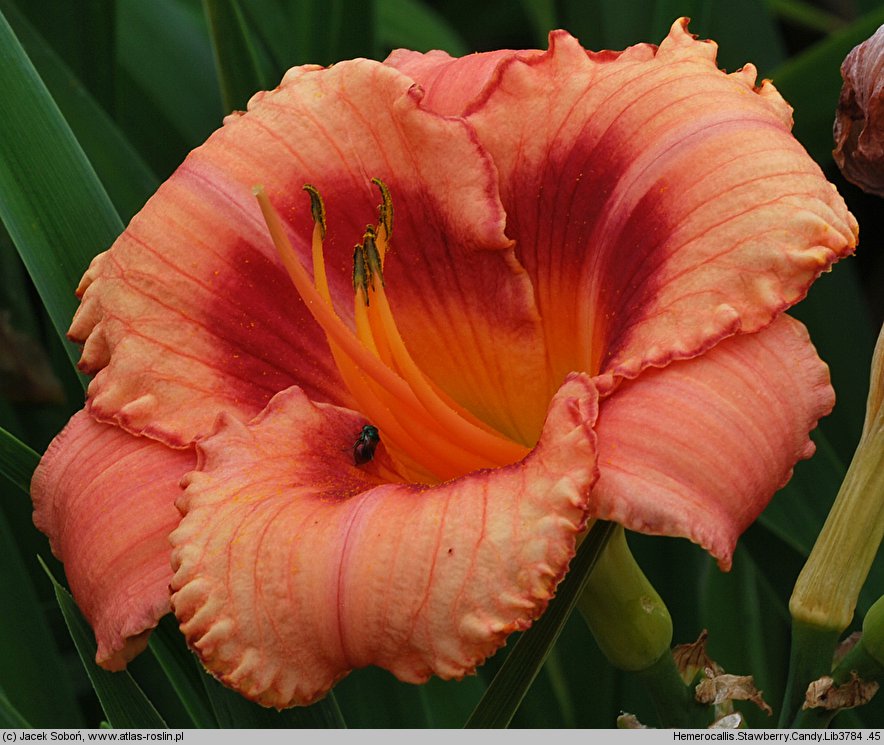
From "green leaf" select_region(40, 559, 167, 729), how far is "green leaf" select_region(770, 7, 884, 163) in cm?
90

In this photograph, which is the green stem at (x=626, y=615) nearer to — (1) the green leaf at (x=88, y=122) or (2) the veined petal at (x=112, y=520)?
(2) the veined petal at (x=112, y=520)

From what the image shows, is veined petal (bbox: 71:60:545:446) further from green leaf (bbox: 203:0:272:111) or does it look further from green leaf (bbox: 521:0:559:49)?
green leaf (bbox: 521:0:559:49)

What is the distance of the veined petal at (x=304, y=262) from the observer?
2.78 ft

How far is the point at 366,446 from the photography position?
2.68 feet

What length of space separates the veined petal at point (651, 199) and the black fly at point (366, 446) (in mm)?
165

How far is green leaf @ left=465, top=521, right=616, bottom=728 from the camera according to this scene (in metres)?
0.74

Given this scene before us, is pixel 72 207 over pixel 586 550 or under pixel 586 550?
over

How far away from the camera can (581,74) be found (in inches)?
33.5

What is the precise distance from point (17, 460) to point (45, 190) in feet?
0.71

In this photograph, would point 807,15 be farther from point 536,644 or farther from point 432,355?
point 536,644

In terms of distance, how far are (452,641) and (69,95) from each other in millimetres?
769

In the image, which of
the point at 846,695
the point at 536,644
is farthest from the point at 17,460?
the point at 846,695

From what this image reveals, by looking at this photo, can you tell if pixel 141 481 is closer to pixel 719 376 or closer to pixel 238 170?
pixel 238 170

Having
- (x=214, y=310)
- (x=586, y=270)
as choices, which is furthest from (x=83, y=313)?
(x=586, y=270)
